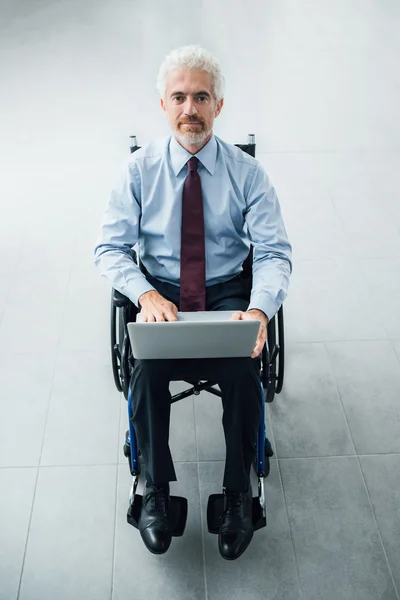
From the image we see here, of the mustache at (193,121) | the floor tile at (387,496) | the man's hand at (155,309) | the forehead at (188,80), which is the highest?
the forehead at (188,80)

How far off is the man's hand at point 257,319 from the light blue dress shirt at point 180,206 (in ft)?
0.46

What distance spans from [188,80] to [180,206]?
0.37 metres

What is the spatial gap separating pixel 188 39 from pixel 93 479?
420 centimetres

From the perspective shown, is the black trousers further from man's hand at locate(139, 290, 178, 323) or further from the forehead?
the forehead

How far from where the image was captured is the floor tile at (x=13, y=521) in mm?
1699

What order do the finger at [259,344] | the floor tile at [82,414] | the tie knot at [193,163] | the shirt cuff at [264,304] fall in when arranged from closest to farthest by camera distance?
the finger at [259,344] → the shirt cuff at [264,304] → the tie knot at [193,163] → the floor tile at [82,414]

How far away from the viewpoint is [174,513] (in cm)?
179

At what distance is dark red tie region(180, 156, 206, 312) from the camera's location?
1.83 metres

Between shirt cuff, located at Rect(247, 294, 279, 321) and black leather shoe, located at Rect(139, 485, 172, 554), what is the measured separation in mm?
589

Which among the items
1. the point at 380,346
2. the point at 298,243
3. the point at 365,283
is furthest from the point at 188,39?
the point at 380,346

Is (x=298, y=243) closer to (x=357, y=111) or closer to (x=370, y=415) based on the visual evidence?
(x=370, y=415)

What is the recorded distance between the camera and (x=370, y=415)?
2182mm

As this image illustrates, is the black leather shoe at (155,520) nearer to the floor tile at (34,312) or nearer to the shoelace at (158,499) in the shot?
the shoelace at (158,499)

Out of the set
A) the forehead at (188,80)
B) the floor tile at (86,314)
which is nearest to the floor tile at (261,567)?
the floor tile at (86,314)
